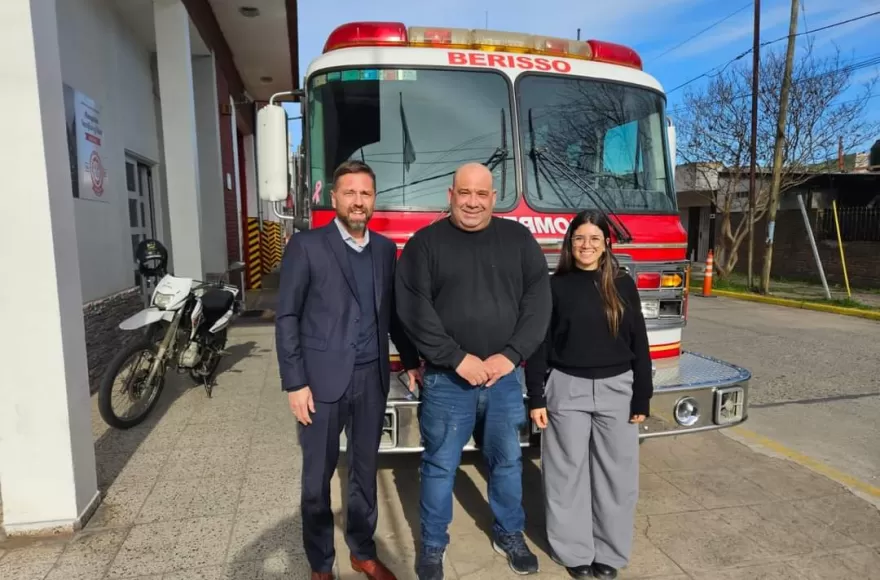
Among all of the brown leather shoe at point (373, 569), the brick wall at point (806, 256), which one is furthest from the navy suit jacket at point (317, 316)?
the brick wall at point (806, 256)

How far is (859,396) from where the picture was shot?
569 centimetres

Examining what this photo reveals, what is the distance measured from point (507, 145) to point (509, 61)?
1.77ft

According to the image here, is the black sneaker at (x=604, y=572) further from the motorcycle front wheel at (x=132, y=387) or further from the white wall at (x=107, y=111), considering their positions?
the white wall at (x=107, y=111)

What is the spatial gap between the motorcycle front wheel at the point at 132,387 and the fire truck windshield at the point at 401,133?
7.24 feet

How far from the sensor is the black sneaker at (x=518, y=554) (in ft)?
8.94

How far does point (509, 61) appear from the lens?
3.65m

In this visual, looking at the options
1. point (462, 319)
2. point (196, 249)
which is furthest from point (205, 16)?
point (462, 319)

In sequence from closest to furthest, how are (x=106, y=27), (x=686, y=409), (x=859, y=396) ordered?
(x=686, y=409)
(x=859, y=396)
(x=106, y=27)

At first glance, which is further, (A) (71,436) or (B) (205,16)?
(B) (205,16)

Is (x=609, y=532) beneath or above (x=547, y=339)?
beneath

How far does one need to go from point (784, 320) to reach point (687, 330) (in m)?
2.53

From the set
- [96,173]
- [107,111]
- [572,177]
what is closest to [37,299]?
[572,177]

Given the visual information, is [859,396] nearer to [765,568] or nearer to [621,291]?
[765,568]

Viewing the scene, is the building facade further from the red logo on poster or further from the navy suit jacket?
the navy suit jacket
